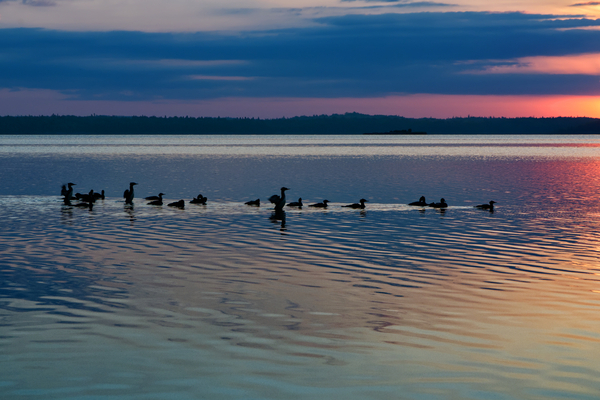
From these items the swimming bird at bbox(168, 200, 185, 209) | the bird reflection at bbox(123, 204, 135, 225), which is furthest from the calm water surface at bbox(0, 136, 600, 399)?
the swimming bird at bbox(168, 200, 185, 209)

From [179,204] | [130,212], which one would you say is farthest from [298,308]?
[179,204]

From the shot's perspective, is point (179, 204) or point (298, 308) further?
point (179, 204)

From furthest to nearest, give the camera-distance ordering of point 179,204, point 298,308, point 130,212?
1. point 179,204
2. point 130,212
3. point 298,308

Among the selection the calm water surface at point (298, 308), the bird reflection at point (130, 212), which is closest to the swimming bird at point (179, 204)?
the bird reflection at point (130, 212)

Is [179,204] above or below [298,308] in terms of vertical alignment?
above

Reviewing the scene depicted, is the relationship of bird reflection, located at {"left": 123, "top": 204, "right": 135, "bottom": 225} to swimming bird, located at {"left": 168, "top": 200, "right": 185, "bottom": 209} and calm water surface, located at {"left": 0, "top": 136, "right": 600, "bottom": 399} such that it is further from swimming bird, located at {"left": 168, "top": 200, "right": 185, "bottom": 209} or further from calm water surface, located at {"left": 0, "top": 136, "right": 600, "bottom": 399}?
swimming bird, located at {"left": 168, "top": 200, "right": 185, "bottom": 209}

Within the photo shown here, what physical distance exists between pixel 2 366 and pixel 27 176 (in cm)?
6436

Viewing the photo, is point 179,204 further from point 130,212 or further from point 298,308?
point 298,308

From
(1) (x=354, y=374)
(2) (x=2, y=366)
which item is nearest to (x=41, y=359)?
(2) (x=2, y=366)

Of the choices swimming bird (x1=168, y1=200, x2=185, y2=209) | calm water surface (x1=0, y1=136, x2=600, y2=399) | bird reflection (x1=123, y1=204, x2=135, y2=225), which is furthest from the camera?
swimming bird (x1=168, y1=200, x2=185, y2=209)

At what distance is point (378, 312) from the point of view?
15461 mm

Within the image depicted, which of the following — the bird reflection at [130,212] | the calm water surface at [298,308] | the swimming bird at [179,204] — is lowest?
the calm water surface at [298,308]

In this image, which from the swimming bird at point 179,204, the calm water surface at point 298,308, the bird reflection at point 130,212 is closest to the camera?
the calm water surface at point 298,308

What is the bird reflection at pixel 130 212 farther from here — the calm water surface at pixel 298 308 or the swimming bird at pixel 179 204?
the swimming bird at pixel 179 204
